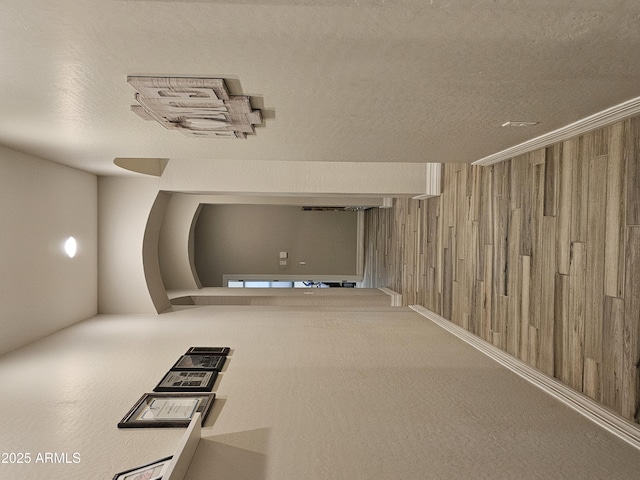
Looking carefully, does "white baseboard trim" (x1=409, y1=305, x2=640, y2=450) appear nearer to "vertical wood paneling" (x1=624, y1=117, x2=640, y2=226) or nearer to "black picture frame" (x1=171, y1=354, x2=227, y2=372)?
"vertical wood paneling" (x1=624, y1=117, x2=640, y2=226)

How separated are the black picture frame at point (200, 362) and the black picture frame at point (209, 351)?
0.23 feet

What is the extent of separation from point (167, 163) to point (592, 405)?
4.43 meters

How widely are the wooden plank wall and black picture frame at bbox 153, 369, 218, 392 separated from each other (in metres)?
2.08

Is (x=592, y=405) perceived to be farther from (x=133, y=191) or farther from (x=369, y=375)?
(x=133, y=191)

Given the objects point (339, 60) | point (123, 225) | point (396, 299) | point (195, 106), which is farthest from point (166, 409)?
point (396, 299)

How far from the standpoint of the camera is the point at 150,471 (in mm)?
1761

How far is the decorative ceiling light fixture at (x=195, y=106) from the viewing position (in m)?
1.88

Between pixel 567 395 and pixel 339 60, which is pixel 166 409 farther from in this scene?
pixel 567 395

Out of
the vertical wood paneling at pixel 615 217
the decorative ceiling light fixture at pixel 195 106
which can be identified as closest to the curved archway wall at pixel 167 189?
the decorative ceiling light fixture at pixel 195 106

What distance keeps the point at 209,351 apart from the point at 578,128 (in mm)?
2781

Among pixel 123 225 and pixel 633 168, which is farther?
pixel 123 225

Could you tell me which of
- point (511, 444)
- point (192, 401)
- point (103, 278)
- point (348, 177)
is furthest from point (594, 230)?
point (103, 278)

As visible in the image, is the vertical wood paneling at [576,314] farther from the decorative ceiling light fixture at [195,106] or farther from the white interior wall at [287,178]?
the white interior wall at [287,178]

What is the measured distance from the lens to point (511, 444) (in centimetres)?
205
